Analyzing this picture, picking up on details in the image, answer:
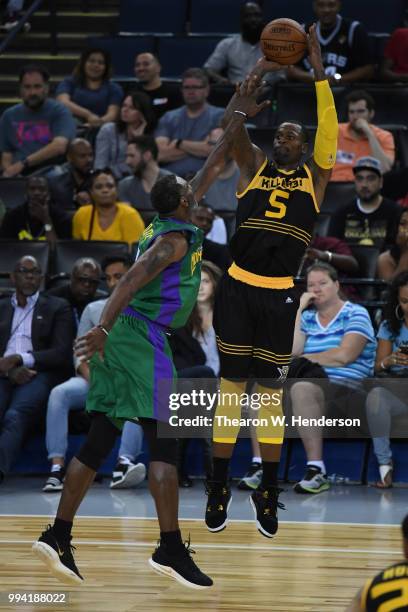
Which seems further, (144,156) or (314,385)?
(144,156)

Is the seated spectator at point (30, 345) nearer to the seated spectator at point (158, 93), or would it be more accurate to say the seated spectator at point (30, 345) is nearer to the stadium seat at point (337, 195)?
the stadium seat at point (337, 195)

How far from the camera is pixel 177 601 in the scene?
5.58m

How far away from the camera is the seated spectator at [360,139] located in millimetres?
10656

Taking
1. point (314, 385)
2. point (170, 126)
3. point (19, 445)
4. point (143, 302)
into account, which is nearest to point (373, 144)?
point (170, 126)

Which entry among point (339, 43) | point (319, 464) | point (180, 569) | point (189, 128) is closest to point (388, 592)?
point (180, 569)

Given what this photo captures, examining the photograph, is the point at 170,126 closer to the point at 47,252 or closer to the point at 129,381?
the point at 47,252

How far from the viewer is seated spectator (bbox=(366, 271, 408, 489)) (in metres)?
8.59

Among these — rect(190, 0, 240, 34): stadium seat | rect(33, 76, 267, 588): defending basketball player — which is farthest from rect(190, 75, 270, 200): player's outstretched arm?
rect(190, 0, 240, 34): stadium seat

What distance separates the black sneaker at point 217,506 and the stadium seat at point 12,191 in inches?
210

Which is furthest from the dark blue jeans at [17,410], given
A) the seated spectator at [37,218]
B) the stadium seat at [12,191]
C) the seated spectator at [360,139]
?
the seated spectator at [360,139]

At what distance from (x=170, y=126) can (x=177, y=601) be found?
6544 millimetres

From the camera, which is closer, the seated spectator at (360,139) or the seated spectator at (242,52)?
the seated spectator at (360,139)

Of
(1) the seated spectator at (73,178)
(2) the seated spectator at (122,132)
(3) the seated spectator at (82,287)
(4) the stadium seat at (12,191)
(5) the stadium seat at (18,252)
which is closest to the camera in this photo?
(3) the seated spectator at (82,287)

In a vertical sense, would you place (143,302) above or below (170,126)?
below
